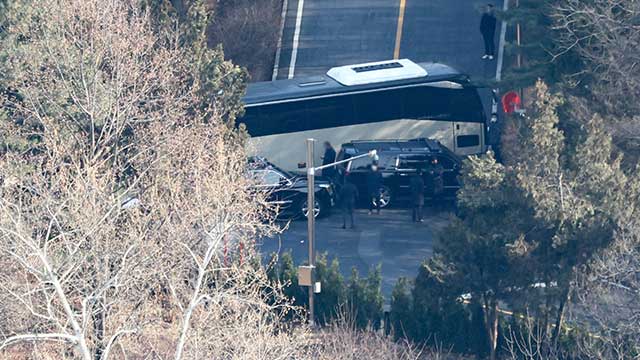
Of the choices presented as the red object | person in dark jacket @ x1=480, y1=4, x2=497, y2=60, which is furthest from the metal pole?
person in dark jacket @ x1=480, y1=4, x2=497, y2=60

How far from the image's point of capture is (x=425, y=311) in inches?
841

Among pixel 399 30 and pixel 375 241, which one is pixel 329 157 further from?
pixel 399 30

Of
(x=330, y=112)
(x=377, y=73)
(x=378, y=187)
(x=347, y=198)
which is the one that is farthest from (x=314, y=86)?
(x=347, y=198)

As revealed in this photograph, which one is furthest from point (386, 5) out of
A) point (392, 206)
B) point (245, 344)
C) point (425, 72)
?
point (245, 344)

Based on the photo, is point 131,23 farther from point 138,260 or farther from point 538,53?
point 538,53

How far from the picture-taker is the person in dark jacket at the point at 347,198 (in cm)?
2672

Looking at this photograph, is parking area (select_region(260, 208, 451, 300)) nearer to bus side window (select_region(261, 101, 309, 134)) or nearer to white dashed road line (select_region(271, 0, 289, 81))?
bus side window (select_region(261, 101, 309, 134))

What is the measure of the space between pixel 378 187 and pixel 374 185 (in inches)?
6.9

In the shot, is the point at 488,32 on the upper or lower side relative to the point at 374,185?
upper

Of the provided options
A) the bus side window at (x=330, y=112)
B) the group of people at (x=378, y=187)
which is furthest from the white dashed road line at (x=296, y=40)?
the group of people at (x=378, y=187)

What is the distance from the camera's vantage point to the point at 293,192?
2738 cm

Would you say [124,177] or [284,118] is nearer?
Answer: [124,177]

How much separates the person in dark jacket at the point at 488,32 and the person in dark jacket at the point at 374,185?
6.09m

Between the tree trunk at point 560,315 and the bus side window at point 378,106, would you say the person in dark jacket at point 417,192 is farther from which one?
the tree trunk at point 560,315
